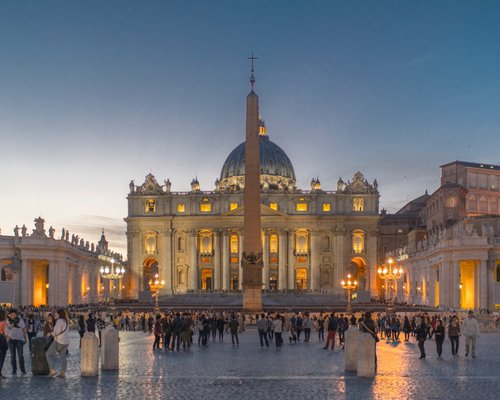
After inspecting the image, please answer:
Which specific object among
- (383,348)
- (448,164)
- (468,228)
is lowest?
(383,348)

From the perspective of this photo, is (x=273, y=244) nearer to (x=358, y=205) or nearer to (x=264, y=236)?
(x=264, y=236)

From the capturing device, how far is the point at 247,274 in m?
41.0

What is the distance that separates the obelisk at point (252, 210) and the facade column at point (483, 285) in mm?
21584

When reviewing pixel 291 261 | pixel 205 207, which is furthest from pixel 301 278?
pixel 205 207

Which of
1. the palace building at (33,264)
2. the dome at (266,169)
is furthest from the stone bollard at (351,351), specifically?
the dome at (266,169)

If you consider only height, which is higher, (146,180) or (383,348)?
(146,180)

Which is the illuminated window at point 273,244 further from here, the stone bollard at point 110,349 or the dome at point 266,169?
the stone bollard at point 110,349

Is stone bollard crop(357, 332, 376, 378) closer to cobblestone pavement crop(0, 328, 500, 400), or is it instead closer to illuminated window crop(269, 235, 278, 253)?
cobblestone pavement crop(0, 328, 500, 400)

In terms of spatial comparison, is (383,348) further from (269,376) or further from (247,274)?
(247,274)

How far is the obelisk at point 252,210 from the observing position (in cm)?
3944

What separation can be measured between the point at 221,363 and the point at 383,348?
882 cm

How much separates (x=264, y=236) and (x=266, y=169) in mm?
18248

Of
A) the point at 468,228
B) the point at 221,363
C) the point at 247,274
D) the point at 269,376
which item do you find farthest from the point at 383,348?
the point at 468,228

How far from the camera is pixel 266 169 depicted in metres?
122
